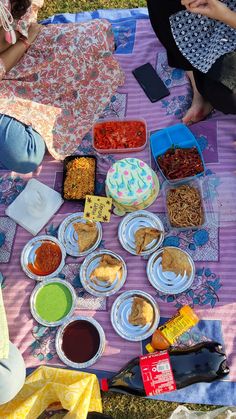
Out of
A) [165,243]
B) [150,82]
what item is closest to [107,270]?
[165,243]

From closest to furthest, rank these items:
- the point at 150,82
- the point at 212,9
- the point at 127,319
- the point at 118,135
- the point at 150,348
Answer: the point at 212,9, the point at 150,348, the point at 127,319, the point at 118,135, the point at 150,82

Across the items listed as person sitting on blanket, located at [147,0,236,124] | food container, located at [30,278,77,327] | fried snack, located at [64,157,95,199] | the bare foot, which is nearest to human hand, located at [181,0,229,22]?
person sitting on blanket, located at [147,0,236,124]

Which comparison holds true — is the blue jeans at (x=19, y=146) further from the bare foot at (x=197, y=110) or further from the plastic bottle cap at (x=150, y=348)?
the plastic bottle cap at (x=150, y=348)

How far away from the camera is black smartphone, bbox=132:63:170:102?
2672 mm

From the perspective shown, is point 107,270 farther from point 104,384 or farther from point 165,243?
point 104,384

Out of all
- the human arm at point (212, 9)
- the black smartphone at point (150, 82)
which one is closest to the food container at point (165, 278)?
the black smartphone at point (150, 82)

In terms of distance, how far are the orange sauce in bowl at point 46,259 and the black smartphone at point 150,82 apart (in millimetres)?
1048

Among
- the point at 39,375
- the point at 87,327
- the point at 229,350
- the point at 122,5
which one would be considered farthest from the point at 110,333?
the point at 122,5

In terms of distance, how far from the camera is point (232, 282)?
221cm

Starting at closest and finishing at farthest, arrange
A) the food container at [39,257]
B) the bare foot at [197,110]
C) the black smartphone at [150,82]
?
the food container at [39,257]
the bare foot at [197,110]
the black smartphone at [150,82]

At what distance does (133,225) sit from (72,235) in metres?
0.32

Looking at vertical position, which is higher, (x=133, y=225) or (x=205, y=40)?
(x=205, y=40)

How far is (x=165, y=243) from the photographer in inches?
91.4

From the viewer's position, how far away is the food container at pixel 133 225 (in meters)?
2.32
